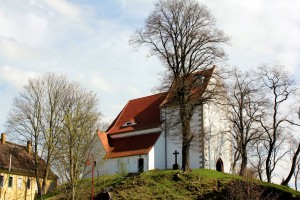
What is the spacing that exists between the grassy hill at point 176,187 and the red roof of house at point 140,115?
7426mm

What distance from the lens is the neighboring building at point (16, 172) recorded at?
4250cm

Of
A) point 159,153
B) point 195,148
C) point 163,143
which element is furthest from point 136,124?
point 195,148

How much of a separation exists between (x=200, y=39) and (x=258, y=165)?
66.1ft

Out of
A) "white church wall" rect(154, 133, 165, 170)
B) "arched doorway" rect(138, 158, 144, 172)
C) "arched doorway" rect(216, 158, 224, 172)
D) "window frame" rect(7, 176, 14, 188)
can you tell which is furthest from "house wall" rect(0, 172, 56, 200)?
"arched doorway" rect(216, 158, 224, 172)

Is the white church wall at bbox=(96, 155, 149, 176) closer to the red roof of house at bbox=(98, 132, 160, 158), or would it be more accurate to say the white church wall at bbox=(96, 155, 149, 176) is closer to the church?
the church

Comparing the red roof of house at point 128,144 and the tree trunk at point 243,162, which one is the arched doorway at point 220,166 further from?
the red roof of house at point 128,144

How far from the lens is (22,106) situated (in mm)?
40906

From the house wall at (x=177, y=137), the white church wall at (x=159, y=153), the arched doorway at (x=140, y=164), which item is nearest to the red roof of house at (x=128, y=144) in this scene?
the white church wall at (x=159, y=153)

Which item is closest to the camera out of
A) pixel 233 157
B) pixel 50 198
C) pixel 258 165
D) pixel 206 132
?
pixel 50 198

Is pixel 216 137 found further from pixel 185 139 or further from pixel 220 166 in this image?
pixel 185 139

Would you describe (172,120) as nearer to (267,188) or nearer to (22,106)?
(267,188)

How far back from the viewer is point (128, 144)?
4184 centimetres

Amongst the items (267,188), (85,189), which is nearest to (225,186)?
(267,188)

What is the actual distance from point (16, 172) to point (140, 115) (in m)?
13.9
